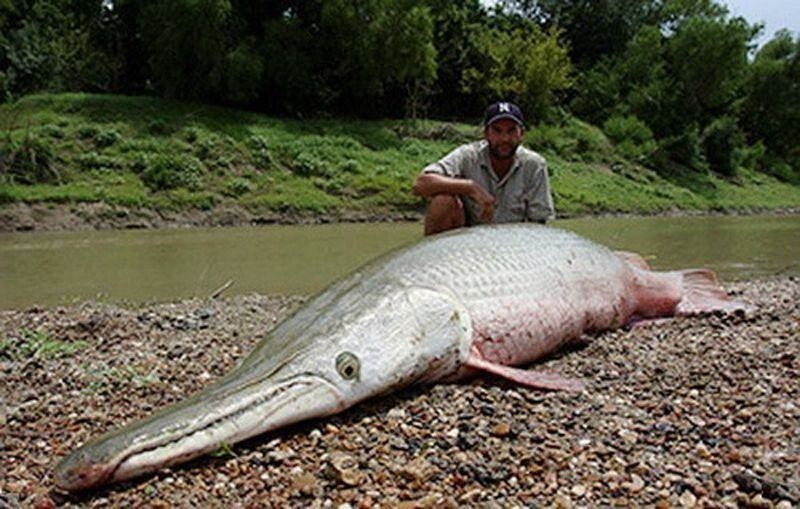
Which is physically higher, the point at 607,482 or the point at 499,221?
the point at 499,221

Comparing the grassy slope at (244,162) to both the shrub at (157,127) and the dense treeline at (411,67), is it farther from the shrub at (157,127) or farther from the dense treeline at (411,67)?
the dense treeline at (411,67)

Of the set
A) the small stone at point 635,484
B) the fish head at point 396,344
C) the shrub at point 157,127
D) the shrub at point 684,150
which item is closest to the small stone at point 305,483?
the fish head at point 396,344

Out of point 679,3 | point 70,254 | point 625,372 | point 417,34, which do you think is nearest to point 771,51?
point 679,3

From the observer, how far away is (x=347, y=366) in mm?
3098

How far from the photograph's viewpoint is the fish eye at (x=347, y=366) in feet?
10.1

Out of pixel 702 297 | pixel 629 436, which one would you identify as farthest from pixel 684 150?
pixel 629 436

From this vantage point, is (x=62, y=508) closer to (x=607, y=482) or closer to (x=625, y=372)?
(x=607, y=482)

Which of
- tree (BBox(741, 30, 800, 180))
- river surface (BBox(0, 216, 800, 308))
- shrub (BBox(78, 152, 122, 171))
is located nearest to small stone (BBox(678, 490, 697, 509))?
river surface (BBox(0, 216, 800, 308))

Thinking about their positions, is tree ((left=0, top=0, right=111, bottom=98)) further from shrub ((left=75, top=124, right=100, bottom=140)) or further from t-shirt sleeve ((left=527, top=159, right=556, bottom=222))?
t-shirt sleeve ((left=527, top=159, right=556, bottom=222))

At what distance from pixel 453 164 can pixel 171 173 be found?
51.7 feet

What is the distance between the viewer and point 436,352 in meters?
3.41

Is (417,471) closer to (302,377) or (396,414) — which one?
(396,414)

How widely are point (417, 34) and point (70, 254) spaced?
21297 millimetres

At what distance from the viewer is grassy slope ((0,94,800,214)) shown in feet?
63.2
